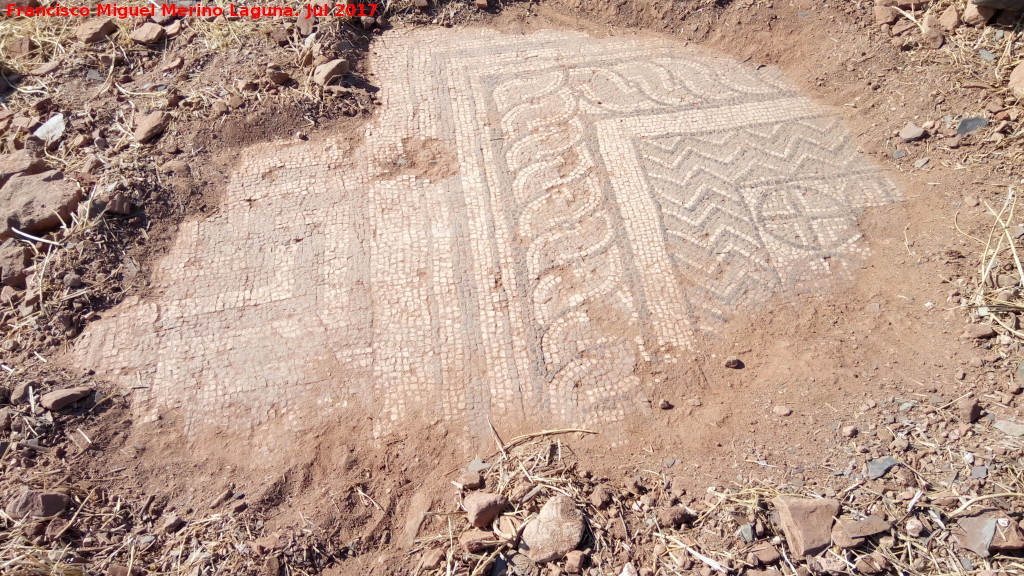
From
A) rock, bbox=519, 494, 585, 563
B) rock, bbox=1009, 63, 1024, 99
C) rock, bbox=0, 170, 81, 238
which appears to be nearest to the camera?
rock, bbox=519, 494, 585, 563

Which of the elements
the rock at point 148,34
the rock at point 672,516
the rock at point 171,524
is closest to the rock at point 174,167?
the rock at point 148,34

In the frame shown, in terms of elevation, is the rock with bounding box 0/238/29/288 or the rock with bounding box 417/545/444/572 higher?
the rock with bounding box 0/238/29/288

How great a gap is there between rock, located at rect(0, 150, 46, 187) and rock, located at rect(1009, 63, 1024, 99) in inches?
313

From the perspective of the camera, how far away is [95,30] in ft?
19.8

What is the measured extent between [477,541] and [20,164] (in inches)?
191

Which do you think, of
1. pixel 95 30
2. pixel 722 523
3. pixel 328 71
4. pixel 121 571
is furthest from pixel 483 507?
pixel 95 30

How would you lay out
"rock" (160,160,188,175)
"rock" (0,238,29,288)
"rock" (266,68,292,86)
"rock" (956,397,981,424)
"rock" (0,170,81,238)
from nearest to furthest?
"rock" (956,397,981,424) < "rock" (0,238,29,288) < "rock" (0,170,81,238) < "rock" (160,160,188,175) < "rock" (266,68,292,86)

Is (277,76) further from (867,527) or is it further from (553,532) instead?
(867,527)

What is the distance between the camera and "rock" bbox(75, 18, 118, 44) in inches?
237

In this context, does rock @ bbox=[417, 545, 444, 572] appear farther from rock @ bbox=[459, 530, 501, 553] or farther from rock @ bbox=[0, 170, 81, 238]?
rock @ bbox=[0, 170, 81, 238]

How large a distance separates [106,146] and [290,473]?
11.6ft

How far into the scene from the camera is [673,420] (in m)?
3.98

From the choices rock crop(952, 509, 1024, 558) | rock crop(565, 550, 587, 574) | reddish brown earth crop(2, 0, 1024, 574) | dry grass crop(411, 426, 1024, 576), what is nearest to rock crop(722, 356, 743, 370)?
reddish brown earth crop(2, 0, 1024, 574)

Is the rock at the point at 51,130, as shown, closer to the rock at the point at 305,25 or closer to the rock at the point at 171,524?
the rock at the point at 305,25
